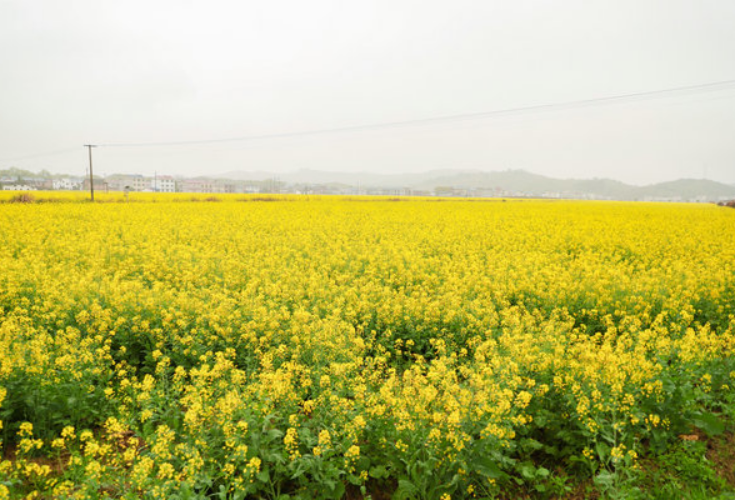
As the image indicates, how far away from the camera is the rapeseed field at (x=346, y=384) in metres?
3.87

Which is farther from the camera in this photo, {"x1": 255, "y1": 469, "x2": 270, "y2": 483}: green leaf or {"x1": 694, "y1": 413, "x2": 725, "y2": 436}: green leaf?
{"x1": 694, "y1": 413, "x2": 725, "y2": 436}: green leaf

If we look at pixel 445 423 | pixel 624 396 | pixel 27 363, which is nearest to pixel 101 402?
pixel 27 363

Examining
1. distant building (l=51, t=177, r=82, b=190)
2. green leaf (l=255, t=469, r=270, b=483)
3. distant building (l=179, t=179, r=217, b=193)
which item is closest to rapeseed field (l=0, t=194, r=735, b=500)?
green leaf (l=255, t=469, r=270, b=483)

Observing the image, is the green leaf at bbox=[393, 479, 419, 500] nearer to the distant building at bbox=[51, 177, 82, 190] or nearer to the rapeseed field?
the rapeseed field

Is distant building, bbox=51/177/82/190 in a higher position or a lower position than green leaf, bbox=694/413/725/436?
higher

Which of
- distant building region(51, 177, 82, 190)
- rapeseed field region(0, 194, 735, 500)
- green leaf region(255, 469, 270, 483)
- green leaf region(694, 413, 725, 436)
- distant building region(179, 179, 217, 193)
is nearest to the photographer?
green leaf region(255, 469, 270, 483)

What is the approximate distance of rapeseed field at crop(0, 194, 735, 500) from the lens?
3865mm

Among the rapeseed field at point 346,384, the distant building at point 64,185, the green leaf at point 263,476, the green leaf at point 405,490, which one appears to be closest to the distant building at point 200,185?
the distant building at point 64,185

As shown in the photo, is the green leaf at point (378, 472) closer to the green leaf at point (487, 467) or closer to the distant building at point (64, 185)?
the green leaf at point (487, 467)

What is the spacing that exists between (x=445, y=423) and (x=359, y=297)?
5.18m

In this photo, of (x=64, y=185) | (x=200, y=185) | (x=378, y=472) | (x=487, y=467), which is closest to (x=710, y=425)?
Result: (x=487, y=467)

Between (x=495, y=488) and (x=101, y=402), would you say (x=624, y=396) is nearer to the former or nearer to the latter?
(x=495, y=488)

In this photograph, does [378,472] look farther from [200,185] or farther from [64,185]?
[200,185]

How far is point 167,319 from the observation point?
265 inches
